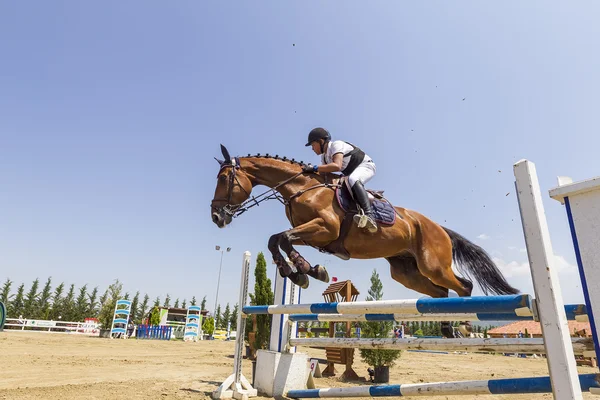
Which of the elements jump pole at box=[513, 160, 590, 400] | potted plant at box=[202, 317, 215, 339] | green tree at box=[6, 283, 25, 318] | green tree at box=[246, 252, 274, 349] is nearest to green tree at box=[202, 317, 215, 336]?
potted plant at box=[202, 317, 215, 339]

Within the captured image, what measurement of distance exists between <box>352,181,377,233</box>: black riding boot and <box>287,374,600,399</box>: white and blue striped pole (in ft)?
4.28

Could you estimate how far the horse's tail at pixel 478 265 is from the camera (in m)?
3.71

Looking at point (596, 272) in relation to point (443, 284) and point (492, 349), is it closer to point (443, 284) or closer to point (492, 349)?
point (492, 349)

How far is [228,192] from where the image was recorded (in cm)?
350

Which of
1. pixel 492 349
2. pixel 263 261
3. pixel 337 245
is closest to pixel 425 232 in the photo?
pixel 337 245

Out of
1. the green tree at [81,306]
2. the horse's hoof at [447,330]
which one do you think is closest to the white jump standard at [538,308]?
the horse's hoof at [447,330]

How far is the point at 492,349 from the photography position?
2254 millimetres

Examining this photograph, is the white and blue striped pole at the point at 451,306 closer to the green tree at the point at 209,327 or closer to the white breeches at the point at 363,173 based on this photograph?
the white breeches at the point at 363,173

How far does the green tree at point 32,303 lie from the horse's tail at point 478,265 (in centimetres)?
4833

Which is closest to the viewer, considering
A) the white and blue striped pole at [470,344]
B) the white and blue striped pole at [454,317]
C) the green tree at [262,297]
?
the white and blue striped pole at [454,317]

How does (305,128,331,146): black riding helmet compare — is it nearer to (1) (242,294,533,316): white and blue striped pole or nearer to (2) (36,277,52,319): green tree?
(1) (242,294,533,316): white and blue striped pole

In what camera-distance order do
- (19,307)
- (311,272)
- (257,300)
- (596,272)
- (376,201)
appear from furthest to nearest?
(19,307) < (257,300) < (376,201) < (311,272) < (596,272)

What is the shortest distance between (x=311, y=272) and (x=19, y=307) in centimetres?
5107

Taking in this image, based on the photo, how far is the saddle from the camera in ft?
10.7
